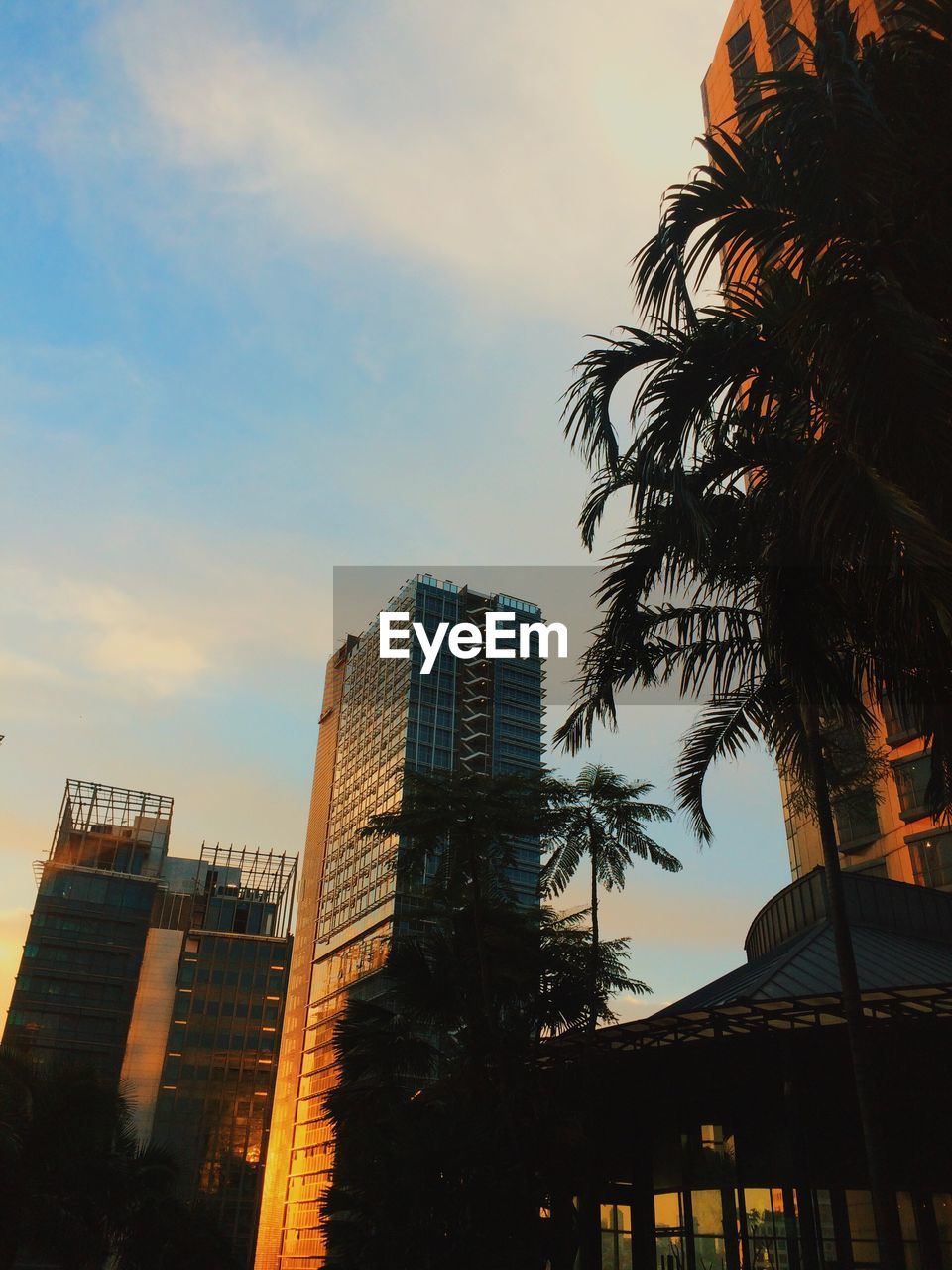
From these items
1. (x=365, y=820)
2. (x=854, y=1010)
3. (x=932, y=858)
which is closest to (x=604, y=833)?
(x=854, y=1010)

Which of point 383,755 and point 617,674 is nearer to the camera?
point 617,674

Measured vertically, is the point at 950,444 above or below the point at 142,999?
below

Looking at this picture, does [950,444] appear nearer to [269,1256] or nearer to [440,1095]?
[440,1095]

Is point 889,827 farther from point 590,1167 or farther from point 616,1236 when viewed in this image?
point 590,1167

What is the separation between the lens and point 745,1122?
2425 cm

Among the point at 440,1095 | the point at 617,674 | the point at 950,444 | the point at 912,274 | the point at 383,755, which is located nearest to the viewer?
the point at 950,444

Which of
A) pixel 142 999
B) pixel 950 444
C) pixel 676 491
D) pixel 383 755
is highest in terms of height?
pixel 383 755

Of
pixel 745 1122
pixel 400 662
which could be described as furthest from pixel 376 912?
pixel 745 1122

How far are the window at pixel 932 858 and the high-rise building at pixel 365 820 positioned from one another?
70.3m

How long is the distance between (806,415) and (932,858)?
4721 centimetres

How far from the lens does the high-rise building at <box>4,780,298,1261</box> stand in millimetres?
121188

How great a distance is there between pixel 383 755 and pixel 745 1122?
110495 millimetres

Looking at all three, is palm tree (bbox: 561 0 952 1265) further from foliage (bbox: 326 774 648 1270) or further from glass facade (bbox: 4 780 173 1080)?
glass facade (bbox: 4 780 173 1080)

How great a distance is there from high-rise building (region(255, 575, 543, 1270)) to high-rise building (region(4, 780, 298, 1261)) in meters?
5.12
